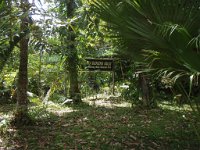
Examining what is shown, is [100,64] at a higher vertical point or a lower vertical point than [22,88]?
higher

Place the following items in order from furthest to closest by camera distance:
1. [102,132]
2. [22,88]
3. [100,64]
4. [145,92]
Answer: [100,64] → [145,92] → [22,88] → [102,132]

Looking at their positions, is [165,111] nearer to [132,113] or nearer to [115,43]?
[132,113]

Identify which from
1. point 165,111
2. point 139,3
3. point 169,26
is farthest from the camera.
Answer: point 165,111

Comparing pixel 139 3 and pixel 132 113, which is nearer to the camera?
A: pixel 139 3

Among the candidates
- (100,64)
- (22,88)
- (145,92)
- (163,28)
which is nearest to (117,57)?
(22,88)

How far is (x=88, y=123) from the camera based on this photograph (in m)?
5.70

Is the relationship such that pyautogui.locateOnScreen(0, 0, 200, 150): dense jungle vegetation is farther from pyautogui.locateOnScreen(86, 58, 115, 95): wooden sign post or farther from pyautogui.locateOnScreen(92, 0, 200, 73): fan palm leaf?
pyautogui.locateOnScreen(86, 58, 115, 95): wooden sign post

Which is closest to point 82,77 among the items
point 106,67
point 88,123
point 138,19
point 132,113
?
point 106,67

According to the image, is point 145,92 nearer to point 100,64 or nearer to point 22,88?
point 100,64

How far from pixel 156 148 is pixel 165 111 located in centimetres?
304

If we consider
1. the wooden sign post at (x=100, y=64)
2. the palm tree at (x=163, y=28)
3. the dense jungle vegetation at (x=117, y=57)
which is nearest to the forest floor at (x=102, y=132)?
the dense jungle vegetation at (x=117, y=57)

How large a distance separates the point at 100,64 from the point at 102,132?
454cm

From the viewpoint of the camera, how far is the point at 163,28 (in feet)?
9.74

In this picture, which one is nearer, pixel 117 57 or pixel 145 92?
pixel 117 57
